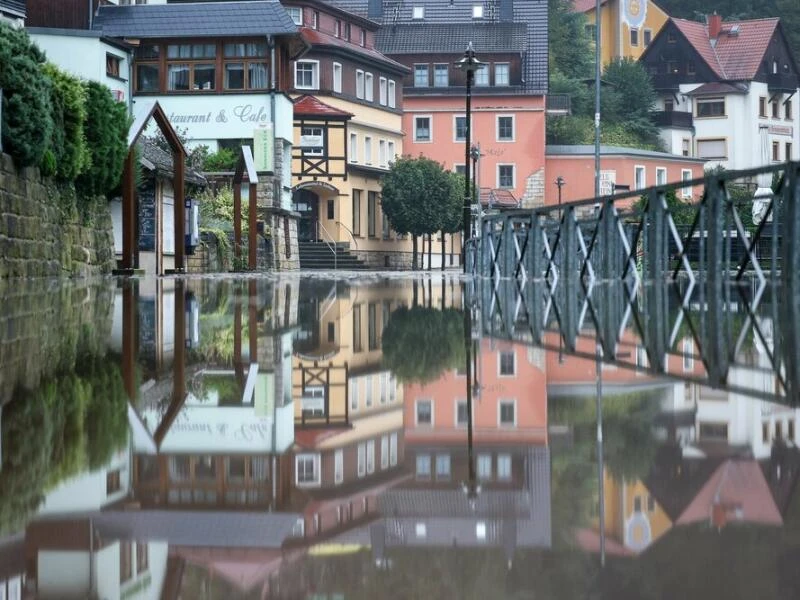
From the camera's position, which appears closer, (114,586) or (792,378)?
(114,586)

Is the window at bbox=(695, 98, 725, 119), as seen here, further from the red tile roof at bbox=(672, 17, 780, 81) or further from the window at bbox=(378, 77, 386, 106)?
the window at bbox=(378, 77, 386, 106)

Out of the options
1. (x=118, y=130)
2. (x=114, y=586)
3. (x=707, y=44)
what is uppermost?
(x=707, y=44)

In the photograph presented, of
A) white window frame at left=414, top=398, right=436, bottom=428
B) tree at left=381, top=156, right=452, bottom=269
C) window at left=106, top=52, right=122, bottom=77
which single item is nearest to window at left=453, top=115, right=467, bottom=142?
tree at left=381, top=156, right=452, bottom=269

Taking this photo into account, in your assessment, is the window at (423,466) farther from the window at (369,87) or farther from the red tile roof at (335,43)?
the window at (369,87)

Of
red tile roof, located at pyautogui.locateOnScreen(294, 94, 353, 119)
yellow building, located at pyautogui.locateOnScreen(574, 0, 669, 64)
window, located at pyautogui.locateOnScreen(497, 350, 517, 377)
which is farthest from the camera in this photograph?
yellow building, located at pyautogui.locateOnScreen(574, 0, 669, 64)

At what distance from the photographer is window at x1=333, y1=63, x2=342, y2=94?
75312 mm

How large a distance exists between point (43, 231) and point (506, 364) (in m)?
14.4

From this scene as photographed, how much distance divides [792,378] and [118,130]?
20631 millimetres

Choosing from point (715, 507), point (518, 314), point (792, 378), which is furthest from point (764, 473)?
point (518, 314)

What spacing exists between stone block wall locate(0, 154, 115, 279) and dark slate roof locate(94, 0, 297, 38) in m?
30.3

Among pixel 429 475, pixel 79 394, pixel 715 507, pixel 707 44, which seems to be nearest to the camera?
pixel 715 507

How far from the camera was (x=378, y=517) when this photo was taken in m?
3.00

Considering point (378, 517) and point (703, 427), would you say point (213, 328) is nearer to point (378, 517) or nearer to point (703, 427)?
point (703, 427)

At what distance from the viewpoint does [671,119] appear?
113 metres
